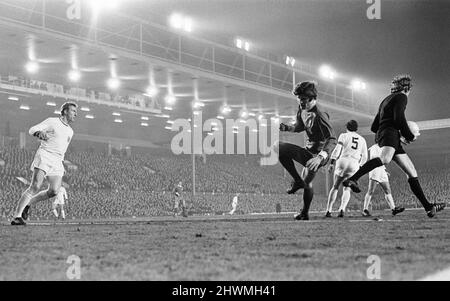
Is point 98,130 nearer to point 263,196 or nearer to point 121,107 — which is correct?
point 121,107

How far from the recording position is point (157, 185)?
34.1m

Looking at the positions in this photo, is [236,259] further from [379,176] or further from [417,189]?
[379,176]

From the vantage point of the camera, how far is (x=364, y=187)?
45500 millimetres

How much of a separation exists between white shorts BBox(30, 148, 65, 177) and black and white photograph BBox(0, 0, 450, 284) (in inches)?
0.8

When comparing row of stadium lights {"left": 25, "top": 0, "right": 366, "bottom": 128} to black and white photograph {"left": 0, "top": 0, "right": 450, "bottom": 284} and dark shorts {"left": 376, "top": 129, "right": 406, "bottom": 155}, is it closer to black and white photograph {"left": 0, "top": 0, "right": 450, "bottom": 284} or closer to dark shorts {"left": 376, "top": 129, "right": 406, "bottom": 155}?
black and white photograph {"left": 0, "top": 0, "right": 450, "bottom": 284}

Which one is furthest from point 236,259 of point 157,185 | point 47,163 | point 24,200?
point 157,185

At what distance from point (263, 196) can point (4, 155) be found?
16.9 metres

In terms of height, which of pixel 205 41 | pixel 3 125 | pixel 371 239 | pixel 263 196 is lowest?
pixel 371 239

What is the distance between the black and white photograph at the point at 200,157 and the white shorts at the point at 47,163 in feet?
0.07

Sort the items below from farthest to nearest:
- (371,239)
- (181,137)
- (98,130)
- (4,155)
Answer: (181,137) < (98,130) < (4,155) < (371,239)

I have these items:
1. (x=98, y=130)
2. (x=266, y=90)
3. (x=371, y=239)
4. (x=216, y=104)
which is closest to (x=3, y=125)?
(x=98, y=130)

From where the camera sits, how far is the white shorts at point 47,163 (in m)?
8.59

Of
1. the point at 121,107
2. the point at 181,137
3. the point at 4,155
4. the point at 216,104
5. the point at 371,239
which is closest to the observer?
the point at 371,239

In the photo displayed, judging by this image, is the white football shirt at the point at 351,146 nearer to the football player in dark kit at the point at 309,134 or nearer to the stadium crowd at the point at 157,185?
the football player in dark kit at the point at 309,134
